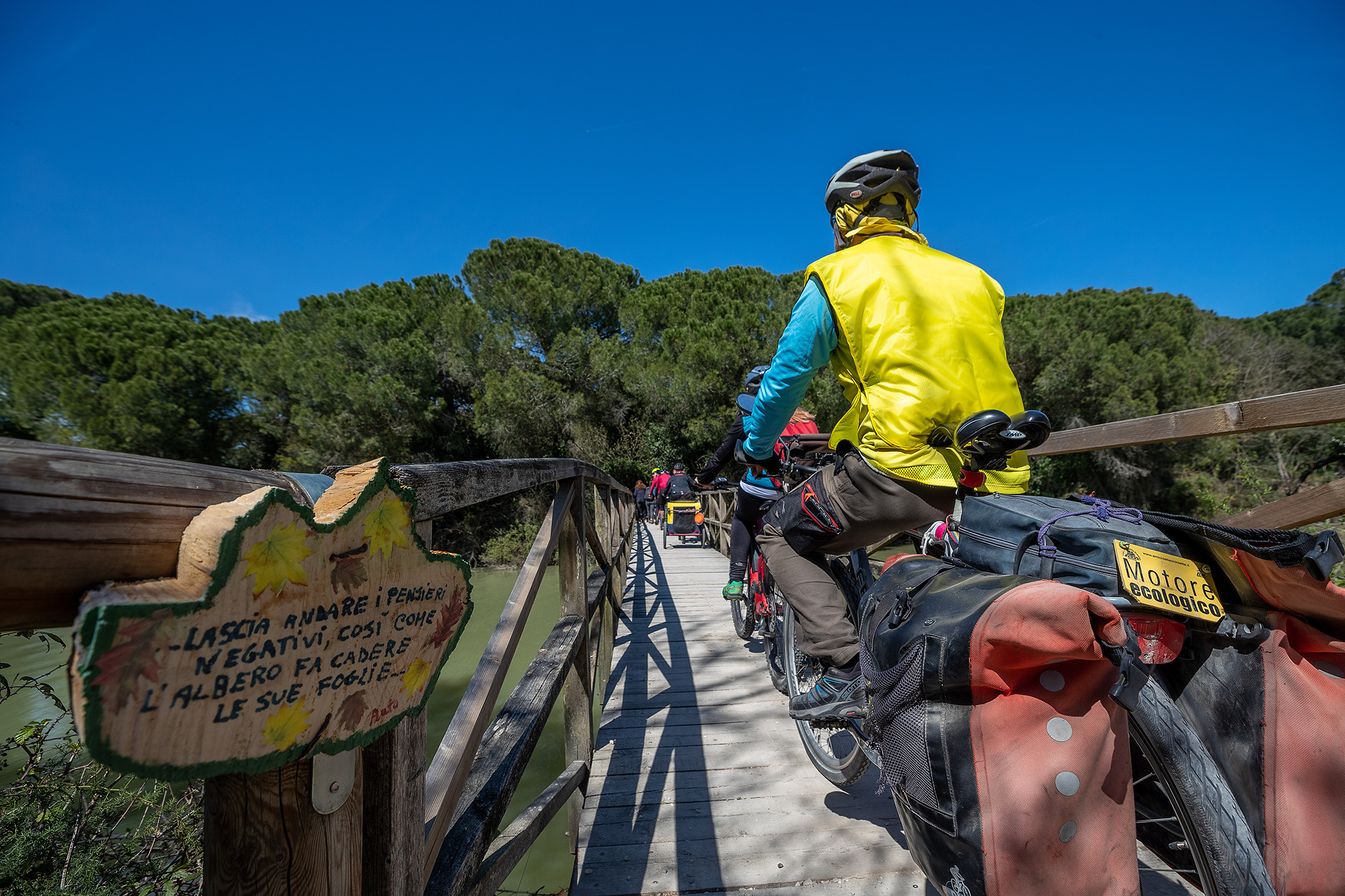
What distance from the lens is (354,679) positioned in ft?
1.78

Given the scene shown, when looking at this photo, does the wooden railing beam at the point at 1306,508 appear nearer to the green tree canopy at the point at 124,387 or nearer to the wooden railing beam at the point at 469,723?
the wooden railing beam at the point at 469,723

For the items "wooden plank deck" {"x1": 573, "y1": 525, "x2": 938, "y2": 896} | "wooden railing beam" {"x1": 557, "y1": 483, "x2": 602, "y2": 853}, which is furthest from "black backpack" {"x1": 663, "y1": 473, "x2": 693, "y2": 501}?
"wooden railing beam" {"x1": 557, "y1": 483, "x2": 602, "y2": 853}

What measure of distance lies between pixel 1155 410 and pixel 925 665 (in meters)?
15.8

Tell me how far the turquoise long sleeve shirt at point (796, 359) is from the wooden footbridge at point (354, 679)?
0.72m

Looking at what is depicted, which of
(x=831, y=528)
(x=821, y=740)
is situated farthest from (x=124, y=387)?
(x=831, y=528)

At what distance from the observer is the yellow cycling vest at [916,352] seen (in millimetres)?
1484

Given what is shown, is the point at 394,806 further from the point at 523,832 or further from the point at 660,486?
the point at 660,486

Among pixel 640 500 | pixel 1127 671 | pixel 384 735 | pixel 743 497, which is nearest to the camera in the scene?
pixel 384 735

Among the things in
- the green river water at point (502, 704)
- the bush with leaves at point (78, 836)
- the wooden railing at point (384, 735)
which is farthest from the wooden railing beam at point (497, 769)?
the bush with leaves at point (78, 836)

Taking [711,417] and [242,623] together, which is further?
[711,417]

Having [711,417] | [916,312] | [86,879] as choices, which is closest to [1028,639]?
[916,312]

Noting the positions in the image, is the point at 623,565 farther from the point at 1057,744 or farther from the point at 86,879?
the point at 1057,744

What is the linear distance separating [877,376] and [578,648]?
141 centimetres

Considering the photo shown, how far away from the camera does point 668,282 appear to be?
25.5m
